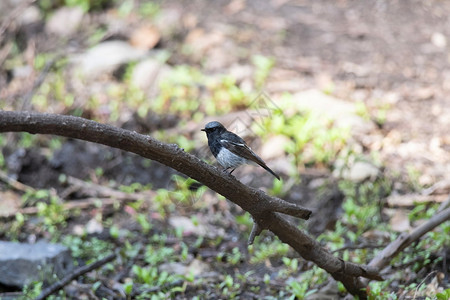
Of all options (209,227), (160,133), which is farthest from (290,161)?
(160,133)

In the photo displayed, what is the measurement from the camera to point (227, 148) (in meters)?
3.17

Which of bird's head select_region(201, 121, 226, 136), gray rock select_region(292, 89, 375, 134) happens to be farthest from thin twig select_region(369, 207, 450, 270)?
gray rock select_region(292, 89, 375, 134)

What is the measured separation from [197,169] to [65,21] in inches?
233

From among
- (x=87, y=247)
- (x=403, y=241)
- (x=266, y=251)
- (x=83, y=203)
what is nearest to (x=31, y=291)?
(x=87, y=247)

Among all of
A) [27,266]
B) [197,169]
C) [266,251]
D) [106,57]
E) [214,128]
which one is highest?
[106,57]

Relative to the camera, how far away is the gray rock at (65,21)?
7.77m

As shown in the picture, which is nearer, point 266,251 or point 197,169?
point 197,169

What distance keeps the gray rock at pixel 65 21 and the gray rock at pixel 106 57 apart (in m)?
0.80

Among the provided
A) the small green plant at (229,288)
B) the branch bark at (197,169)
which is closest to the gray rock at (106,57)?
the small green plant at (229,288)

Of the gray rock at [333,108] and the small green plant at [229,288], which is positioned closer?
the small green plant at [229,288]

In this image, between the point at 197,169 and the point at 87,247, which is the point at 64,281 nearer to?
the point at 87,247

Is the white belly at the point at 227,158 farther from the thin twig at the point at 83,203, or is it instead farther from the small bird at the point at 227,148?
the thin twig at the point at 83,203

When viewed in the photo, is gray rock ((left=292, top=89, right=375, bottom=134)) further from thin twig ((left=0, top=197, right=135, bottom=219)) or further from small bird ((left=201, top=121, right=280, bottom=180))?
small bird ((left=201, top=121, right=280, bottom=180))

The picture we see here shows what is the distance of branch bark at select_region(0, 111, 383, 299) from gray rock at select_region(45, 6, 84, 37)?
218 inches
